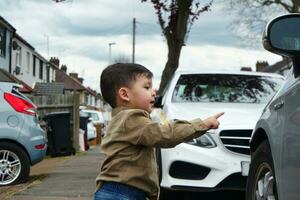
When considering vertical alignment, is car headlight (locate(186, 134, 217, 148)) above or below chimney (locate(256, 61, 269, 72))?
below

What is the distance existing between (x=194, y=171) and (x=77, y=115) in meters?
12.1

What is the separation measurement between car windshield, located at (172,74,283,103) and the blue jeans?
4.16m

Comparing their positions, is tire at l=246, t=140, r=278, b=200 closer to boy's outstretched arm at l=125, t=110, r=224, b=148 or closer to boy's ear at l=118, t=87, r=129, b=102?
boy's outstretched arm at l=125, t=110, r=224, b=148

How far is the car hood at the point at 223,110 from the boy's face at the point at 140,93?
2982 mm

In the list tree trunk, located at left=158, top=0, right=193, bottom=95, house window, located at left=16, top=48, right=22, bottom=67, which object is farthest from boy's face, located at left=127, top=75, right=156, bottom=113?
house window, located at left=16, top=48, right=22, bottom=67

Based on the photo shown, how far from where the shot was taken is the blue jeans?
356 cm

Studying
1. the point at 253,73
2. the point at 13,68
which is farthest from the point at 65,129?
the point at 13,68

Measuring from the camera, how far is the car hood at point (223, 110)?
655 centimetres

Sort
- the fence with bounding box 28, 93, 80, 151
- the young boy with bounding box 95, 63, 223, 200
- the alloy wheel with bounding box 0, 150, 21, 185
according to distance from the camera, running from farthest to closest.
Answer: the fence with bounding box 28, 93, 80, 151, the alloy wheel with bounding box 0, 150, 21, 185, the young boy with bounding box 95, 63, 223, 200

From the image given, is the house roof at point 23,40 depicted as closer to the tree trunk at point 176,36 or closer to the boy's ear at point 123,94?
the tree trunk at point 176,36

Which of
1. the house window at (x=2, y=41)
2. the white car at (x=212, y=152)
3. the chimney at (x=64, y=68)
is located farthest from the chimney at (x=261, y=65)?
the white car at (x=212, y=152)

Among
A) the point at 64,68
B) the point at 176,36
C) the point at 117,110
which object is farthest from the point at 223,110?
the point at 64,68

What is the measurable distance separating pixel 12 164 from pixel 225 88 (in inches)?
134

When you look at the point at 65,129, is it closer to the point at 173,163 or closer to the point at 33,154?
the point at 33,154
